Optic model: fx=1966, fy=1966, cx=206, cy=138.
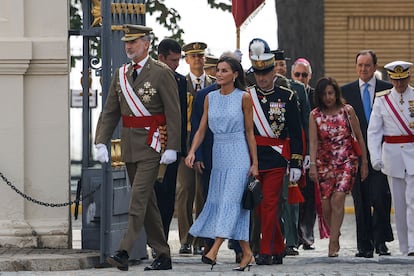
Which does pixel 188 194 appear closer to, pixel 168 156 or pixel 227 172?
pixel 227 172

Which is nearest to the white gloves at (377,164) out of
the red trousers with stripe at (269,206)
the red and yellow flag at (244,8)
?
the red trousers with stripe at (269,206)

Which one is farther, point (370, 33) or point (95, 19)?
point (370, 33)

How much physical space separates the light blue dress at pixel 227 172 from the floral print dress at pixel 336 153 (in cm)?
163

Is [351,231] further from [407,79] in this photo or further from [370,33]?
[370,33]

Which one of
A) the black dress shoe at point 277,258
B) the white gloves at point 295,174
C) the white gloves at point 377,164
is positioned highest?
the white gloves at point 377,164

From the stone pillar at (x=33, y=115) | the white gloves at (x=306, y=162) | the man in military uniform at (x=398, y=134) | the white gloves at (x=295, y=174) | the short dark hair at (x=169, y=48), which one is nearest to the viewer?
the white gloves at (x=295, y=174)

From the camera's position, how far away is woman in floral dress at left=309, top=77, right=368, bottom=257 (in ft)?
56.2

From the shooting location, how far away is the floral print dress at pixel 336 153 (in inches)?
674

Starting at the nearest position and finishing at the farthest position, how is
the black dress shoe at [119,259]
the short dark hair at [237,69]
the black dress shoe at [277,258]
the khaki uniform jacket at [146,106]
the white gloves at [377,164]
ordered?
the black dress shoe at [119,259]
the khaki uniform jacket at [146,106]
the short dark hair at [237,69]
the black dress shoe at [277,258]
the white gloves at [377,164]

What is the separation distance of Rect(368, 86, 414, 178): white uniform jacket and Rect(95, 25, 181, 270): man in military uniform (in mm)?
2521

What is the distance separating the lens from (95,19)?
16625 millimetres

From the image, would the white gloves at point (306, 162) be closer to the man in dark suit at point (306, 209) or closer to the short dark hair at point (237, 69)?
the man in dark suit at point (306, 209)

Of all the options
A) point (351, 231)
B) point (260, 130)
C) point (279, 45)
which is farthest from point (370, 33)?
point (260, 130)

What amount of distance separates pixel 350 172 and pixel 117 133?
2217mm
